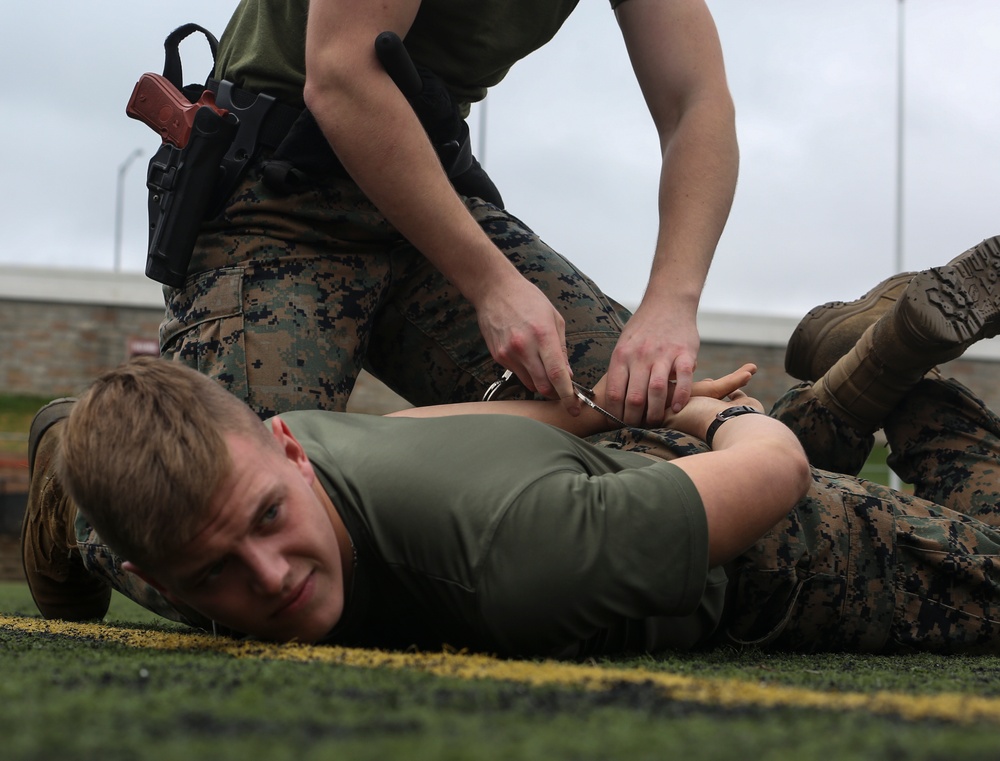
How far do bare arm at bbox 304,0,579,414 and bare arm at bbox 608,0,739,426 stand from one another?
131 mm

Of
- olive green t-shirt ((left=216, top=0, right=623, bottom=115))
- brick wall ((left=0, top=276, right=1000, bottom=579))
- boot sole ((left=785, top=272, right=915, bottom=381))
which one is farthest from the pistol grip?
brick wall ((left=0, top=276, right=1000, bottom=579))

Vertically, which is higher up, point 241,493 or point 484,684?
point 241,493

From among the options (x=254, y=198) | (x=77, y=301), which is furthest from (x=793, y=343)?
(x=77, y=301)

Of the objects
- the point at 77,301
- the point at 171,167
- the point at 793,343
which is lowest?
the point at 77,301

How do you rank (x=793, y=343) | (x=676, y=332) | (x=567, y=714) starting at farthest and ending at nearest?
1. (x=793, y=343)
2. (x=676, y=332)
3. (x=567, y=714)

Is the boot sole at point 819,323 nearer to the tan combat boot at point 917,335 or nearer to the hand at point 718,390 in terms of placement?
the tan combat boot at point 917,335

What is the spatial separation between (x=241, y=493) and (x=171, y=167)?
107cm

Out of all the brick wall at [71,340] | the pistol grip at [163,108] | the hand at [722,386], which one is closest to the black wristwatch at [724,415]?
the hand at [722,386]

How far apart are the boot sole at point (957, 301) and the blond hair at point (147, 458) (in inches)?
51.5

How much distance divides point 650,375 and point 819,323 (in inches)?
34.5

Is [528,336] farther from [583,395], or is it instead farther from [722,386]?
[722,386]

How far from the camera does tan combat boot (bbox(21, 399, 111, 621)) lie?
2.12m

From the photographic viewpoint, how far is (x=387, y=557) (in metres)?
1.36

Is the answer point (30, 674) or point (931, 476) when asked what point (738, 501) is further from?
point (931, 476)
